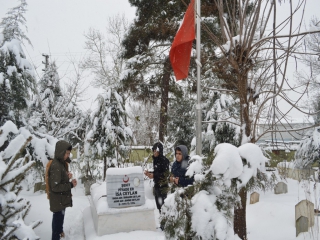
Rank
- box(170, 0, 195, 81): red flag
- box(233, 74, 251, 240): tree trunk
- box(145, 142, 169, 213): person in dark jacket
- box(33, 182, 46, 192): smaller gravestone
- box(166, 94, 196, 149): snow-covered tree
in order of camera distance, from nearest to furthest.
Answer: box(233, 74, 251, 240): tree trunk, box(170, 0, 195, 81): red flag, box(145, 142, 169, 213): person in dark jacket, box(33, 182, 46, 192): smaller gravestone, box(166, 94, 196, 149): snow-covered tree

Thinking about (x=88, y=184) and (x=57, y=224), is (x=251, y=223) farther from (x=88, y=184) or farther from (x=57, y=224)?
(x=88, y=184)

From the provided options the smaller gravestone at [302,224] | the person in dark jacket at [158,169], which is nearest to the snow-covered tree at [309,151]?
the smaller gravestone at [302,224]

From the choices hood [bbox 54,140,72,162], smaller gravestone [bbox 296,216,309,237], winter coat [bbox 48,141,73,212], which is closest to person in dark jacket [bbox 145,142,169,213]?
winter coat [bbox 48,141,73,212]

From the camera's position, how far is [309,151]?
12.2 meters

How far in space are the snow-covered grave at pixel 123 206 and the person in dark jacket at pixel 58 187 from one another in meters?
0.59

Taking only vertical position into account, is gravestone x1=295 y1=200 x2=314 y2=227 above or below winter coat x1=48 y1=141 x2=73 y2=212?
below

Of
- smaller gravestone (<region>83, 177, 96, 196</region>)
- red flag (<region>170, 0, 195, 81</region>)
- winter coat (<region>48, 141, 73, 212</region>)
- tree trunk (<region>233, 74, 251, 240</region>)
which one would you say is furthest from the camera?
smaller gravestone (<region>83, 177, 96, 196</region>)

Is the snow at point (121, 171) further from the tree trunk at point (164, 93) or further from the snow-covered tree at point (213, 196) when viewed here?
the tree trunk at point (164, 93)

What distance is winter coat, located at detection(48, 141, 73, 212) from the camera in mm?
4148

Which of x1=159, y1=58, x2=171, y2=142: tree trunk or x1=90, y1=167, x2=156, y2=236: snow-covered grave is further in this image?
x1=159, y1=58, x2=171, y2=142: tree trunk

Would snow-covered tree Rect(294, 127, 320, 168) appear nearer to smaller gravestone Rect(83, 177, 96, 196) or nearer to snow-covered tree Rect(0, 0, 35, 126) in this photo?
smaller gravestone Rect(83, 177, 96, 196)

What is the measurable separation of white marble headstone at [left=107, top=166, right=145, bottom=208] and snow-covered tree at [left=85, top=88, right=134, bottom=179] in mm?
4093

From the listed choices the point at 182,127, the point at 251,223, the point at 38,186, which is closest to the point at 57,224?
the point at 251,223

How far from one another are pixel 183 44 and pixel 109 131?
192 inches
